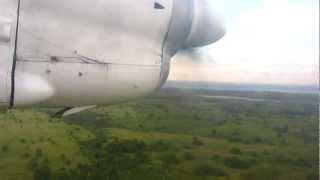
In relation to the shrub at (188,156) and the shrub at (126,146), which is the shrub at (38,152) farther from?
the shrub at (188,156)

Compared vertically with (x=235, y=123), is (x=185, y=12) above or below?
above

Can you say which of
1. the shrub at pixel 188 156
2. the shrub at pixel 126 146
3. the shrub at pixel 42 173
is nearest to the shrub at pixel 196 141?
the shrub at pixel 188 156

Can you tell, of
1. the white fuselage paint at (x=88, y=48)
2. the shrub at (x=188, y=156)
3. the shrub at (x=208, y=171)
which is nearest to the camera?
the white fuselage paint at (x=88, y=48)

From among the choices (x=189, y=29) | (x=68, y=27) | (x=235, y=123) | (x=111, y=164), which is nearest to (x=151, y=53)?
(x=189, y=29)

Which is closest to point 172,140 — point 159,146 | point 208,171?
point 159,146

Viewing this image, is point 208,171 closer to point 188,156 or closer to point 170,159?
point 188,156

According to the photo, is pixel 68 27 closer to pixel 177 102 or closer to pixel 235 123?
pixel 177 102
